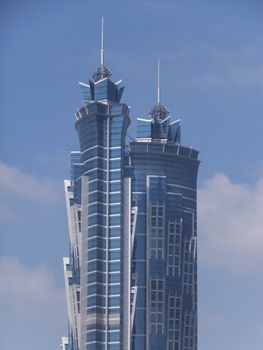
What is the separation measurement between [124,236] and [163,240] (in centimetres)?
507

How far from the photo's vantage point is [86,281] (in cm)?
11994

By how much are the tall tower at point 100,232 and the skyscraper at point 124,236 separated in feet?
Answer: 0.36

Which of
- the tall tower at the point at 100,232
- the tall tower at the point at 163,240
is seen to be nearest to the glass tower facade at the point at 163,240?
the tall tower at the point at 163,240

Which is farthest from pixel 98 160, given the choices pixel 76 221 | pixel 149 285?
pixel 149 285

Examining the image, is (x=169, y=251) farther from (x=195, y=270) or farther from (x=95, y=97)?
(x=95, y=97)

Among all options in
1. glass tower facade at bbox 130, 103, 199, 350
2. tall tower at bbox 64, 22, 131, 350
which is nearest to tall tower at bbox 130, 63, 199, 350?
glass tower facade at bbox 130, 103, 199, 350

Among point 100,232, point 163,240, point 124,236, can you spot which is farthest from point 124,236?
point 163,240

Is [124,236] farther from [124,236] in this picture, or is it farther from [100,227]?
[100,227]

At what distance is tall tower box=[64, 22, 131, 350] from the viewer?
11812 cm

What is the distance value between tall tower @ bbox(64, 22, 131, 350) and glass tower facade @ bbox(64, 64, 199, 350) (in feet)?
0.36

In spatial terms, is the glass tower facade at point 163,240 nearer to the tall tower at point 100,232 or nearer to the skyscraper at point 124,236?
the skyscraper at point 124,236

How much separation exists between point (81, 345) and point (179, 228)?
58.9 ft

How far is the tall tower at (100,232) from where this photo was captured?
388 ft

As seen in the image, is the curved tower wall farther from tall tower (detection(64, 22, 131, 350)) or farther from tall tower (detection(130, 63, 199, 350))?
tall tower (detection(130, 63, 199, 350))
